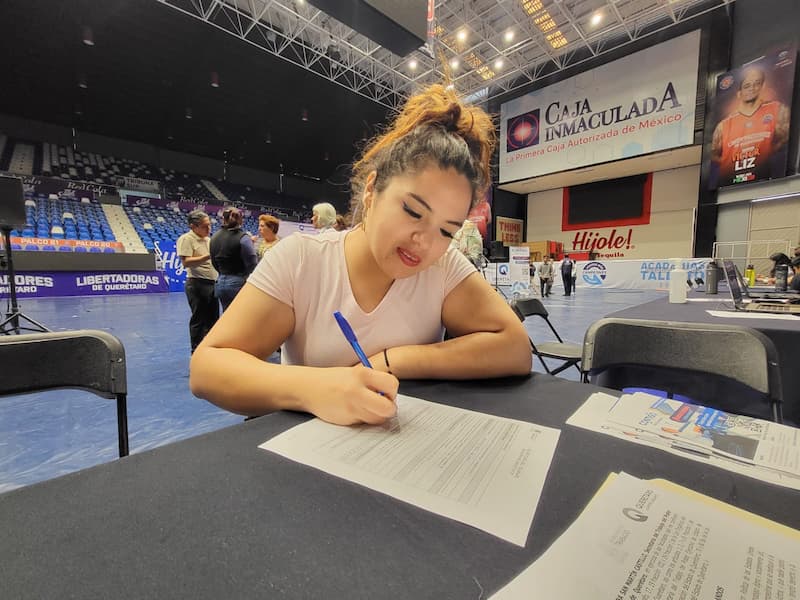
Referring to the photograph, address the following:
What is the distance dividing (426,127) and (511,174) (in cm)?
1118

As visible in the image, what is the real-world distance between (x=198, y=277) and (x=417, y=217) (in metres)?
2.37

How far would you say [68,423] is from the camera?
1547mm

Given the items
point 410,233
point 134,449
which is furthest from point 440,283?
point 134,449

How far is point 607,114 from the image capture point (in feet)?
29.2

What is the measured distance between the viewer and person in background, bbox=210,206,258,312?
228 cm

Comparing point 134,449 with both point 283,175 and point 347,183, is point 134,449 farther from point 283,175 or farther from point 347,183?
point 283,175

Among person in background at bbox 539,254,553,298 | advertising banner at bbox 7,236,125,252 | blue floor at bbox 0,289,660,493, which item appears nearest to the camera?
blue floor at bbox 0,289,660,493

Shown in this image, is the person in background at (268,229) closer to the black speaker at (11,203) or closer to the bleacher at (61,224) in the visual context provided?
the black speaker at (11,203)

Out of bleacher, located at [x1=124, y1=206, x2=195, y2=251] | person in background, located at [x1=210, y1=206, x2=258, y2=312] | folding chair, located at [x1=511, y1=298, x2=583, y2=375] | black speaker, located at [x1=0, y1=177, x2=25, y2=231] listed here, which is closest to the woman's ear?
folding chair, located at [x1=511, y1=298, x2=583, y2=375]

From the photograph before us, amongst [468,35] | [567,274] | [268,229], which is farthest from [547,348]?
[468,35]

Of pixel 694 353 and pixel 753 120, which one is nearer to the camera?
pixel 694 353

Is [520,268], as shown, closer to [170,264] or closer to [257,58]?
[257,58]

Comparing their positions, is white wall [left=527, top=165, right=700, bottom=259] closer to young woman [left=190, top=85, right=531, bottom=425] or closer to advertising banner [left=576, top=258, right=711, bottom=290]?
advertising banner [left=576, top=258, right=711, bottom=290]

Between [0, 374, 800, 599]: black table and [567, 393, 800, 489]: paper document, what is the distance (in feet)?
0.10
